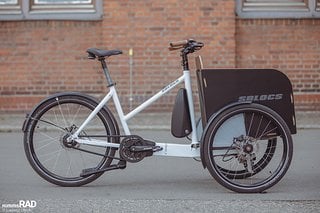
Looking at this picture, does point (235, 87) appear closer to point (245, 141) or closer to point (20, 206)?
point (245, 141)

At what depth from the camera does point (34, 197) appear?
600cm

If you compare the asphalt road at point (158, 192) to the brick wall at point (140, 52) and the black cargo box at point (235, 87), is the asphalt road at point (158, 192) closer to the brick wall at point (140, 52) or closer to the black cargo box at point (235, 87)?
the black cargo box at point (235, 87)

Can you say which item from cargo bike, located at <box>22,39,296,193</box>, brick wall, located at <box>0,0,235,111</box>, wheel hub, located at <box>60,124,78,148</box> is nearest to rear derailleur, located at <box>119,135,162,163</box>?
cargo bike, located at <box>22,39,296,193</box>

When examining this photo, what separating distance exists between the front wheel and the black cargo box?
15 cm

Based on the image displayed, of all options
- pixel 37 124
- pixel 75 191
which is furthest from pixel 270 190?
pixel 37 124

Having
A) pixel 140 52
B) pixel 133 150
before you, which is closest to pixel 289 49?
pixel 140 52

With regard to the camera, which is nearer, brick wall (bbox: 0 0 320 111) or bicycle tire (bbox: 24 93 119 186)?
bicycle tire (bbox: 24 93 119 186)

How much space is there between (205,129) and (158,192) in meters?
0.80

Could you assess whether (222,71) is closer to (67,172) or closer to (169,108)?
(67,172)

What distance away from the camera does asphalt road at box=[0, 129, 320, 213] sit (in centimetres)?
564

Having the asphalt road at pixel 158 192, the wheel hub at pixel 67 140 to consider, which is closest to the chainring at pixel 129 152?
the asphalt road at pixel 158 192

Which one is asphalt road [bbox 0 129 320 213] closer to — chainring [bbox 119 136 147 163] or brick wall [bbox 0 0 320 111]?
chainring [bbox 119 136 147 163]

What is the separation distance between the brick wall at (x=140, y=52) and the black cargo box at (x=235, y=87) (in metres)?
4.80

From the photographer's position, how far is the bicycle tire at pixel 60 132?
621 centimetres
